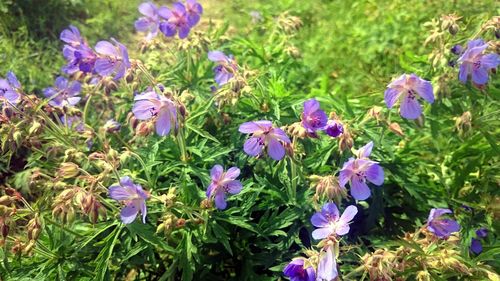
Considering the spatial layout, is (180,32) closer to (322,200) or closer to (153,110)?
(153,110)

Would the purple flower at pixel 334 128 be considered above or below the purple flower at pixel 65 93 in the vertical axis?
above

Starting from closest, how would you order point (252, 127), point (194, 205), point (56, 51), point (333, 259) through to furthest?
point (333, 259)
point (252, 127)
point (194, 205)
point (56, 51)

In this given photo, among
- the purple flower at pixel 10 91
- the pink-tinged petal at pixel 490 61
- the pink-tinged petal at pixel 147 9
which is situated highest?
the pink-tinged petal at pixel 490 61

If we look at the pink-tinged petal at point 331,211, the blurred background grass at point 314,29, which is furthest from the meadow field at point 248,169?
the blurred background grass at point 314,29

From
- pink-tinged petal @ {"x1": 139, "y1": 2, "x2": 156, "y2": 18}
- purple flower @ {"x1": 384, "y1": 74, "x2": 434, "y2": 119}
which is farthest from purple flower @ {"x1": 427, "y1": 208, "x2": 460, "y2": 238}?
pink-tinged petal @ {"x1": 139, "y1": 2, "x2": 156, "y2": 18}

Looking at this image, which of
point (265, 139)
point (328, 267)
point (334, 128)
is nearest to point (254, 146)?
point (265, 139)

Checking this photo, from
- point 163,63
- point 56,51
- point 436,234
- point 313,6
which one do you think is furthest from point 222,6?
point 436,234

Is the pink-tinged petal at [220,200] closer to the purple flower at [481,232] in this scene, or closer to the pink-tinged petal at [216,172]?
the pink-tinged petal at [216,172]
